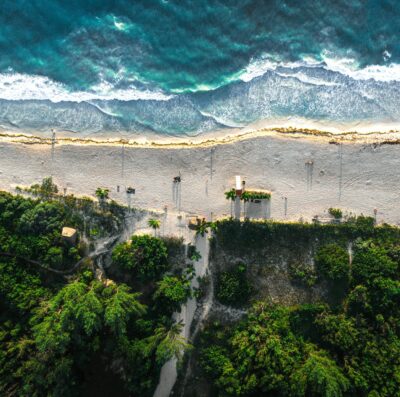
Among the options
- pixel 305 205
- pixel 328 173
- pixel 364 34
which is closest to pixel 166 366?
pixel 305 205

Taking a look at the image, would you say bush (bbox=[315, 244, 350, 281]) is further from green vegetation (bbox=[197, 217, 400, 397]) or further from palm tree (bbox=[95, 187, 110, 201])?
palm tree (bbox=[95, 187, 110, 201])

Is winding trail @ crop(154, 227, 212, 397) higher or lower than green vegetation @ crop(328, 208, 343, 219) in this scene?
lower

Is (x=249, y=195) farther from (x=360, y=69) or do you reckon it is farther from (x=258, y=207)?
(x=360, y=69)

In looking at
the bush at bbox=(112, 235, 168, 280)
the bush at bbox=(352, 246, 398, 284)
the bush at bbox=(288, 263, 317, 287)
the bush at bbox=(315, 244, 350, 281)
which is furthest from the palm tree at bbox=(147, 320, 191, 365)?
the bush at bbox=(352, 246, 398, 284)

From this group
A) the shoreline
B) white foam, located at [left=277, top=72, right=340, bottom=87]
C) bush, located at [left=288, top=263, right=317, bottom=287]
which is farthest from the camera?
white foam, located at [left=277, top=72, right=340, bottom=87]

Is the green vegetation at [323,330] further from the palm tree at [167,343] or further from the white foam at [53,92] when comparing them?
the white foam at [53,92]

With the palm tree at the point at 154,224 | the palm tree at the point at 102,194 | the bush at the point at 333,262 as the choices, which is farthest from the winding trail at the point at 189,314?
the bush at the point at 333,262

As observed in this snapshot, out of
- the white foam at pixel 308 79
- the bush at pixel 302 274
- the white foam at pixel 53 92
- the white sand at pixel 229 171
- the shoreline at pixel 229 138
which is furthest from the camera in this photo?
the white foam at pixel 53 92

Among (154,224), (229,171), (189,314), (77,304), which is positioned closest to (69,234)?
(77,304)
